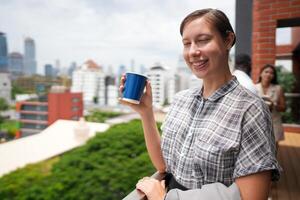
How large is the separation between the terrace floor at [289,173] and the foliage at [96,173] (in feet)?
21.1

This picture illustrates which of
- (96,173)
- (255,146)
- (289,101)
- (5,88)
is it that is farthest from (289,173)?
(5,88)

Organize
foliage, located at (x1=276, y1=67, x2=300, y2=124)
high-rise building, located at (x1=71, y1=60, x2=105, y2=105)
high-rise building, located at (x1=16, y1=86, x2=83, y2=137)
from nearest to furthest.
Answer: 1. foliage, located at (x1=276, y1=67, x2=300, y2=124)
2. high-rise building, located at (x1=16, y1=86, x2=83, y2=137)
3. high-rise building, located at (x1=71, y1=60, x2=105, y2=105)

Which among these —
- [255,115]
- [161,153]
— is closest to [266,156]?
[255,115]

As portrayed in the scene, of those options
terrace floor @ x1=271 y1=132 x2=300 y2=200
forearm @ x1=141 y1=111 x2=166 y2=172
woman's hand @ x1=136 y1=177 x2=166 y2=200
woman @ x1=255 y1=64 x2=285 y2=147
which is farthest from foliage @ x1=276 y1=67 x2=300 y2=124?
woman's hand @ x1=136 y1=177 x2=166 y2=200

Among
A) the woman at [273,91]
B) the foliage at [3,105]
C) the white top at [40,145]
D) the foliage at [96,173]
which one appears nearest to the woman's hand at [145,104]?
the woman at [273,91]

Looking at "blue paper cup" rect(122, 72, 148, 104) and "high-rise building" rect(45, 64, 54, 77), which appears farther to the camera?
"high-rise building" rect(45, 64, 54, 77)

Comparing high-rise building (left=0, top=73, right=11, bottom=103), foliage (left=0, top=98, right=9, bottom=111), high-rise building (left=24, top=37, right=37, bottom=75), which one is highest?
high-rise building (left=24, top=37, right=37, bottom=75)

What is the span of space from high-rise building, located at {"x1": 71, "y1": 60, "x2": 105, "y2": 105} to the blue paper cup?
64154mm

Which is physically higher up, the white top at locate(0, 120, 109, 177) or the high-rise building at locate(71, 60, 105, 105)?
the high-rise building at locate(71, 60, 105, 105)

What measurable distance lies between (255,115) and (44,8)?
76.4m

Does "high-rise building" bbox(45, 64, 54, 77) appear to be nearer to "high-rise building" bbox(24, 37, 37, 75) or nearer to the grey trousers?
"high-rise building" bbox(24, 37, 37, 75)

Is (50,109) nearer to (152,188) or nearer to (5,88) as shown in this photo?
(5,88)

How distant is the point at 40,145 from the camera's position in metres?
27.0

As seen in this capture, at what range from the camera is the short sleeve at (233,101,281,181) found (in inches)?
22.9
